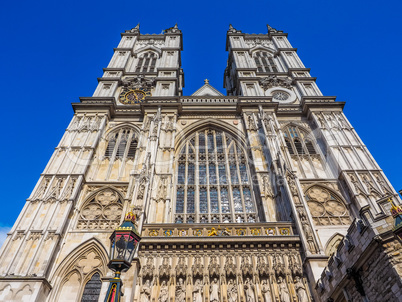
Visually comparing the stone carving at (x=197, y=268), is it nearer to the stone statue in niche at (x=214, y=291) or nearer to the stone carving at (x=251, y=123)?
the stone statue in niche at (x=214, y=291)

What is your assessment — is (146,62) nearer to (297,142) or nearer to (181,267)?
(297,142)

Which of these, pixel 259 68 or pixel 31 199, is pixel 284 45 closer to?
pixel 259 68

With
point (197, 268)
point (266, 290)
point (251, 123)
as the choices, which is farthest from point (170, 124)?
point (266, 290)

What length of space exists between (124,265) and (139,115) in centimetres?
1550

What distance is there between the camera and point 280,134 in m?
17.8

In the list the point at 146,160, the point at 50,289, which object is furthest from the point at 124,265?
the point at 146,160

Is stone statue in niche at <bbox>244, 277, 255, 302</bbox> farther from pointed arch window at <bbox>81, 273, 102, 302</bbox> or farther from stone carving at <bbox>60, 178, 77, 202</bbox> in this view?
stone carving at <bbox>60, 178, 77, 202</bbox>

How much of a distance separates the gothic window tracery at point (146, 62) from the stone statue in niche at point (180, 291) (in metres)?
19.8

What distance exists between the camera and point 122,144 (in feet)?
60.2

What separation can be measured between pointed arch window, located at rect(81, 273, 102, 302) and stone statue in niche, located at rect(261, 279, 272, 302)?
245 inches

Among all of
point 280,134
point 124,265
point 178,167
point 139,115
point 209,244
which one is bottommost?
point 124,265

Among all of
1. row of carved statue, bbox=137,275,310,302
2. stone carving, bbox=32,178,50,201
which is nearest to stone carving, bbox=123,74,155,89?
stone carving, bbox=32,178,50,201

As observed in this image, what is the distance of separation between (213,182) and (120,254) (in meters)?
10.8

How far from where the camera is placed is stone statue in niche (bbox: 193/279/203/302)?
10.2 m
